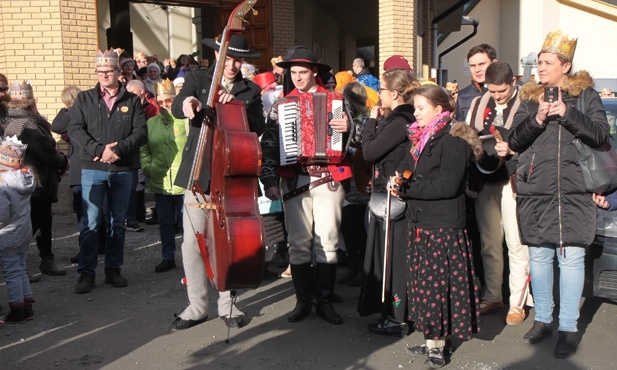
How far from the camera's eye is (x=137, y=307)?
5.69 meters

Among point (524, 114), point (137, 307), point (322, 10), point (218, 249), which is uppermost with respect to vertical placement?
point (322, 10)

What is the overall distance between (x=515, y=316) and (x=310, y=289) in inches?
63.8

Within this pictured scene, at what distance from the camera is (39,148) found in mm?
6527

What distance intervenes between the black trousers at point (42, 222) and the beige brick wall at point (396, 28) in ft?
23.7

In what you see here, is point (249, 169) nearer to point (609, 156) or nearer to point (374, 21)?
point (609, 156)

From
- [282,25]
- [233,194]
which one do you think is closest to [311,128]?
[233,194]

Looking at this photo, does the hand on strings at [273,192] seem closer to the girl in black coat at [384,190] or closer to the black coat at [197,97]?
the black coat at [197,97]

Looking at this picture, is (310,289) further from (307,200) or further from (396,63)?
(396,63)

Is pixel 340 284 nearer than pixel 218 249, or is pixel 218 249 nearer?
pixel 218 249

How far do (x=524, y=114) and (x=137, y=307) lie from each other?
3515 mm

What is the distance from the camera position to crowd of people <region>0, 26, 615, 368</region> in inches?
170

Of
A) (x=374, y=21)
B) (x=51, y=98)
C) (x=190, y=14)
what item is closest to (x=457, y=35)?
(x=374, y=21)

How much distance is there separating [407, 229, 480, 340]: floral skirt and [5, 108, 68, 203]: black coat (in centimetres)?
401

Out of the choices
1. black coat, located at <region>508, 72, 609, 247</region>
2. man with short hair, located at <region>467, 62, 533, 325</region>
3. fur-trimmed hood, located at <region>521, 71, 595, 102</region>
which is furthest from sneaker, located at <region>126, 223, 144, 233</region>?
fur-trimmed hood, located at <region>521, 71, 595, 102</region>
